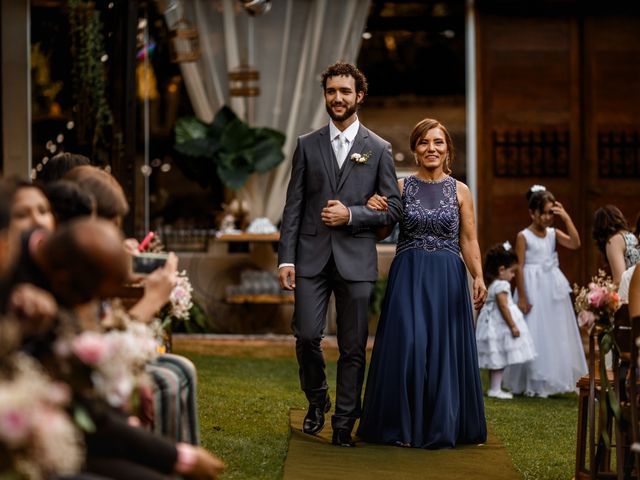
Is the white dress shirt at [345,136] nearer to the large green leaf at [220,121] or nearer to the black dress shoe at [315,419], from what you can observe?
the black dress shoe at [315,419]

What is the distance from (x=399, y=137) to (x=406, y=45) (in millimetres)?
977

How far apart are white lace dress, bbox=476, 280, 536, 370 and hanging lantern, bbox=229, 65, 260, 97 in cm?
387

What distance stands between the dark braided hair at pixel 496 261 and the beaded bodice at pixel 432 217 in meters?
2.67

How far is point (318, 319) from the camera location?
23.2 ft

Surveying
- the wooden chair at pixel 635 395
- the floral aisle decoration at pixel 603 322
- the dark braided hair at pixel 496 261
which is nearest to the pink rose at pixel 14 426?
the wooden chair at pixel 635 395

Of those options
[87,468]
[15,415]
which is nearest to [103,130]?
[87,468]

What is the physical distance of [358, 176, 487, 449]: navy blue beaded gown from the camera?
23.2 feet

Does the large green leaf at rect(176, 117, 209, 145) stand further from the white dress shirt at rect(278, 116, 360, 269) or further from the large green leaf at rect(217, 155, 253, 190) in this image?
the white dress shirt at rect(278, 116, 360, 269)

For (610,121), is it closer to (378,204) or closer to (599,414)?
(378,204)

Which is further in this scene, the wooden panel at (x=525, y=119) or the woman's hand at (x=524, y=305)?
the wooden panel at (x=525, y=119)

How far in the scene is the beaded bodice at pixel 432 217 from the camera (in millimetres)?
7266

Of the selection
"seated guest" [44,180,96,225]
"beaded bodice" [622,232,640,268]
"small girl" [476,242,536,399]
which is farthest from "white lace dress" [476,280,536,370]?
"seated guest" [44,180,96,225]

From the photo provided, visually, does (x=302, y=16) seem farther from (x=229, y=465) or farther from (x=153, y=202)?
(x=229, y=465)

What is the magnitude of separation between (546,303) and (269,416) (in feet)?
10.6
